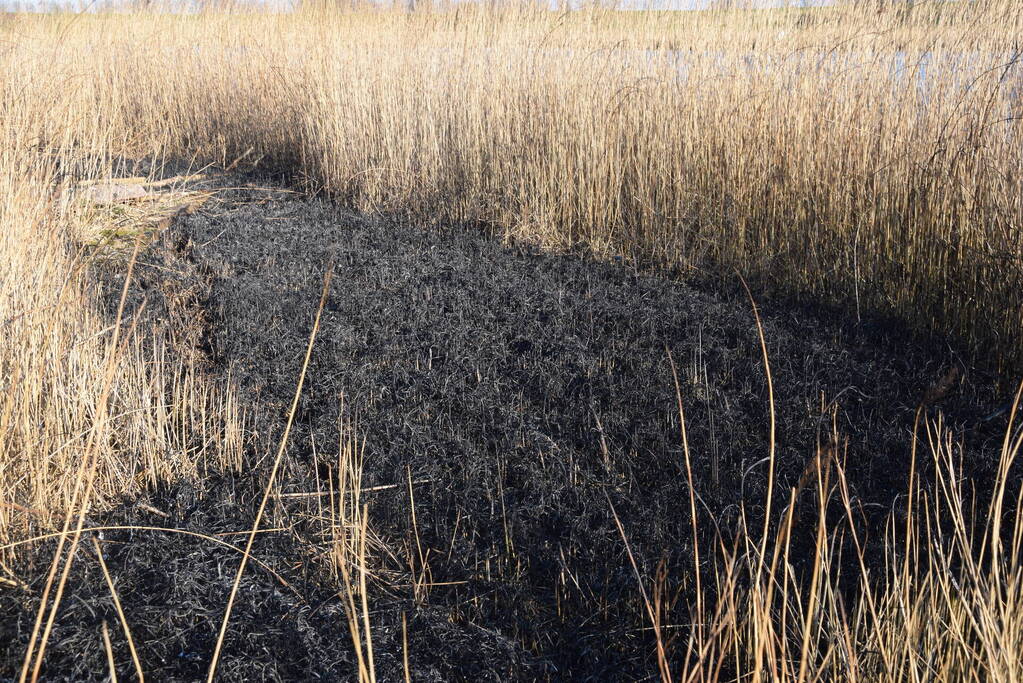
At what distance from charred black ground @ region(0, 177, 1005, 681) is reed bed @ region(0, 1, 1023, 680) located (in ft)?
0.51

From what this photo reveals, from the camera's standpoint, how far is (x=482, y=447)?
92.4 inches

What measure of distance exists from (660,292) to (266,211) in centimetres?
244

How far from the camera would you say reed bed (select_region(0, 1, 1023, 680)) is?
57.3 inches

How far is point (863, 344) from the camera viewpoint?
2.96 metres

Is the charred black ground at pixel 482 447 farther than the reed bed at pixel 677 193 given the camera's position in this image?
Yes

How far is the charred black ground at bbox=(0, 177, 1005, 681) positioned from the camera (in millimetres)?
1610

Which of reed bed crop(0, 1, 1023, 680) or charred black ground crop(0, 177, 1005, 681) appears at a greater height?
reed bed crop(0, 1, 1023, 680)

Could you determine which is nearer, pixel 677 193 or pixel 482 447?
pixel 482 447

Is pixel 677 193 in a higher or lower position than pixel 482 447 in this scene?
higher

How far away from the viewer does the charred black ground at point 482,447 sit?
5.28ft

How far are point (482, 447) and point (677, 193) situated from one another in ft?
6.89

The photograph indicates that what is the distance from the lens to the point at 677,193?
3994 millimetres

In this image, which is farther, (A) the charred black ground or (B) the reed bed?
(A) the charred black ground

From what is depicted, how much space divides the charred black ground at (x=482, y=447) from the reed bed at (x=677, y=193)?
16 cm
